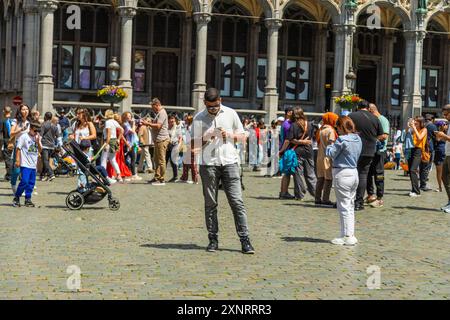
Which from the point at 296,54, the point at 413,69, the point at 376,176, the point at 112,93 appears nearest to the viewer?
the point at 376,176

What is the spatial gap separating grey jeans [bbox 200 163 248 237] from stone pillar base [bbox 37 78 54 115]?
19922 millimetres

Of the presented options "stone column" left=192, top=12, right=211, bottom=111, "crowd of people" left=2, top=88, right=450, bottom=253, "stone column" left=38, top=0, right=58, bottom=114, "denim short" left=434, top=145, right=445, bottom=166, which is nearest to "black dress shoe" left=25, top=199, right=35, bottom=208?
"crowd of people" left=2, top=88, right=450, bottom=253

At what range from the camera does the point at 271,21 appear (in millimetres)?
32750

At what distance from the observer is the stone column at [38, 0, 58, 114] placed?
1150 inches

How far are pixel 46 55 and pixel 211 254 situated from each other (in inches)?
816

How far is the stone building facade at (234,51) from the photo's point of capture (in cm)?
3144

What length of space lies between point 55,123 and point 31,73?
Result: 388 inches

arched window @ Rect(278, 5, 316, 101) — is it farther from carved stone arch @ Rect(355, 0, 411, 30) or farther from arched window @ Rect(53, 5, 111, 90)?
arched window @ Rect(53, 5, 111, 90)

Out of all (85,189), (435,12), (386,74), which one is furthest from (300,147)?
(386,74)

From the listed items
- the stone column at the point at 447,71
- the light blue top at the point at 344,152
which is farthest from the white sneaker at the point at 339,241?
the stone column at the point at 447,71

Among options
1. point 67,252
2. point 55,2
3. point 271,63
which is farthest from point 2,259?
point 271,63

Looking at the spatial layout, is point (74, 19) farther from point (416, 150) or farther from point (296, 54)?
point (416, 150)

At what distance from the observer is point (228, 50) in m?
35.8
